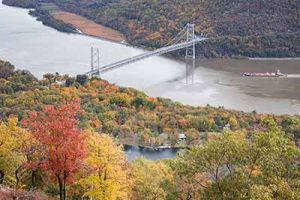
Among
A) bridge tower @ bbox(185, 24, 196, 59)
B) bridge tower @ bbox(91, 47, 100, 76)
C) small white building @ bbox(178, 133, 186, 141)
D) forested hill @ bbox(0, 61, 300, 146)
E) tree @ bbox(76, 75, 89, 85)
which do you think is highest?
bridge tower @ bbox(185, 24, 196, 59)

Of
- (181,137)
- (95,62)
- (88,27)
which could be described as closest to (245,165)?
(181,137)

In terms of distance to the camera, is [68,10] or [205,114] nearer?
[205,114]

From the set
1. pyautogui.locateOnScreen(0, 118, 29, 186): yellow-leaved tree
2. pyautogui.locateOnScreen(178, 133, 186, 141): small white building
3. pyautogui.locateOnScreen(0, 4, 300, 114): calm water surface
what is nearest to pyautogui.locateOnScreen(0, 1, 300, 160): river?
pyautogui.locateOnScreen(0, 4, 300, 114): calm water surface

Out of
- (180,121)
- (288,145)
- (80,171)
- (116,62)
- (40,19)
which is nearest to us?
(288,145)

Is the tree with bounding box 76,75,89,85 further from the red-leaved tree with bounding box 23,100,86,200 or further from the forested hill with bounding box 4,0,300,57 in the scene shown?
the red-leaved tree with bounding box 23,100,86,200

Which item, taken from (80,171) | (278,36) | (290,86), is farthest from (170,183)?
(278,36)

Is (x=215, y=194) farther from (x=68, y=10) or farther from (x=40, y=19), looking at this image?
(x=68, y=10)
